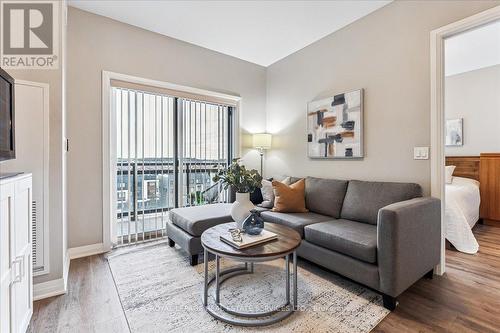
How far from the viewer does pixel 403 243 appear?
1.72 m

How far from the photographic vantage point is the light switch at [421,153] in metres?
2.29

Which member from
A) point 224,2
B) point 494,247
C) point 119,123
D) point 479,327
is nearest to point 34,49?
point 119,123

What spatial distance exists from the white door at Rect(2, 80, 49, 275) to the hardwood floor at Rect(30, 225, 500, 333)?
1.20 feet

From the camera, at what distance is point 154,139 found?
10.5ft

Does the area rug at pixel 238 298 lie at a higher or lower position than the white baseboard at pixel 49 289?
lower

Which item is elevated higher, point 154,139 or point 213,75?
point 213,75

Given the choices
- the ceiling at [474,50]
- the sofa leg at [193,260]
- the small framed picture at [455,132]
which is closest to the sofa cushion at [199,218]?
the sofa leg at [193,260]

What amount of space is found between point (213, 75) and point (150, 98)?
41.6 inches

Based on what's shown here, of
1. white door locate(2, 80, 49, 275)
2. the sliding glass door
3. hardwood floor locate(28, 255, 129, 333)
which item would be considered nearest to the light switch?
the sliding glass door

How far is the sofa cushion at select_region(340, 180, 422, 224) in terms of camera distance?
228 centimetres

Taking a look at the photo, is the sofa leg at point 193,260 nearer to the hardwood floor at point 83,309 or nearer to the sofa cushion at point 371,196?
the hardwood floor at point 83,309

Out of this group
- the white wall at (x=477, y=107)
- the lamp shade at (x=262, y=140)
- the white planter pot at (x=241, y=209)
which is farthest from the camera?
the white wall at (x=477, y=107)

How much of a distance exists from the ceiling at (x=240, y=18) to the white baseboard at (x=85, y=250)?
2.68 m

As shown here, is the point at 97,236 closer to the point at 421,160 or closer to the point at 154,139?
the point at 154,139
